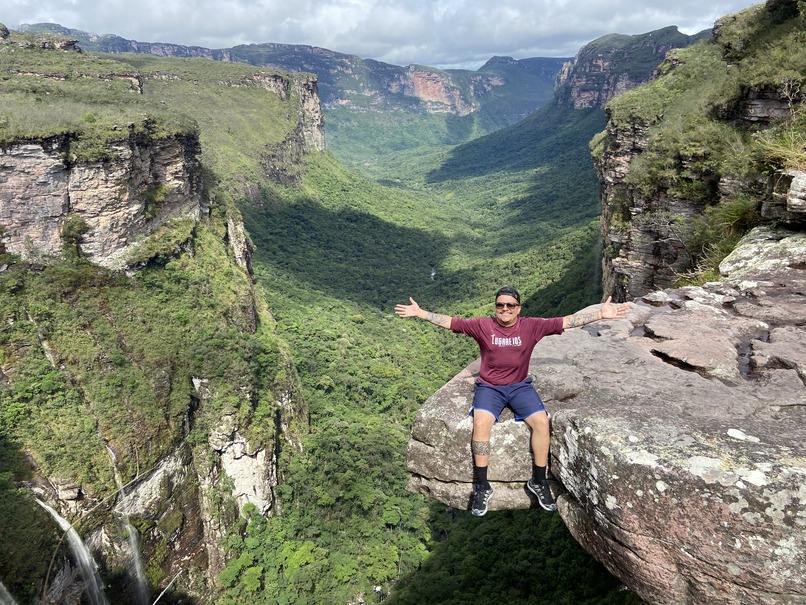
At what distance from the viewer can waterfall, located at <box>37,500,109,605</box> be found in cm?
2095

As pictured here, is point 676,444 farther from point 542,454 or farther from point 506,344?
point 506,344

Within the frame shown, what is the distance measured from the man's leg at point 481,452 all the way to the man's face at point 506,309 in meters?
1.15

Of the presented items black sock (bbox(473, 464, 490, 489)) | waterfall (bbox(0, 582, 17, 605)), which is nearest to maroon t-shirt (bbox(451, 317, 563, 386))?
black sock (bbox(473, 464, 490, 489))

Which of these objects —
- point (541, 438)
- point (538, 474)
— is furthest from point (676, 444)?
point (538, 474)

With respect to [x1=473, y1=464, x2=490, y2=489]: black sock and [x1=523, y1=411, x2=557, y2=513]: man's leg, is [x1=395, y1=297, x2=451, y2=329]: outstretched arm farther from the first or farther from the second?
[x1=473, y1=464, x2=490, y2=489]: black sock

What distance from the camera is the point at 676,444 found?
4.24 meters

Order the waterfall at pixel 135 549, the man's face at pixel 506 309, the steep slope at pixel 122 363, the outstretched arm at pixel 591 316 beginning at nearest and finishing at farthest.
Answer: the man's face at pixel 506 309 → the outstretched arm at pixel 591 316 → the steep slope at pixel 122 363 → the waterfall at pixel 135 549

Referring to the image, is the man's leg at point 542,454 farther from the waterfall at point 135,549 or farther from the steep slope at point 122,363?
A: the waterfall at point 135,549

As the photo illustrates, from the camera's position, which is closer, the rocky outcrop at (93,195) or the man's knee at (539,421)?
the man's knee at (539,421)

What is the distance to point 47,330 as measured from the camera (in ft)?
82.2

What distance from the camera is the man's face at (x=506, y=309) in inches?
224

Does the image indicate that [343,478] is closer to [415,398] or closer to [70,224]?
[415,398]

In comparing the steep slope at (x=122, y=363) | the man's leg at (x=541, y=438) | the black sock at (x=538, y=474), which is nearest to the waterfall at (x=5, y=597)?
the steep slope at (x=122, y=363)

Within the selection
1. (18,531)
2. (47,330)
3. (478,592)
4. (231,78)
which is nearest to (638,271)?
(478,592)
